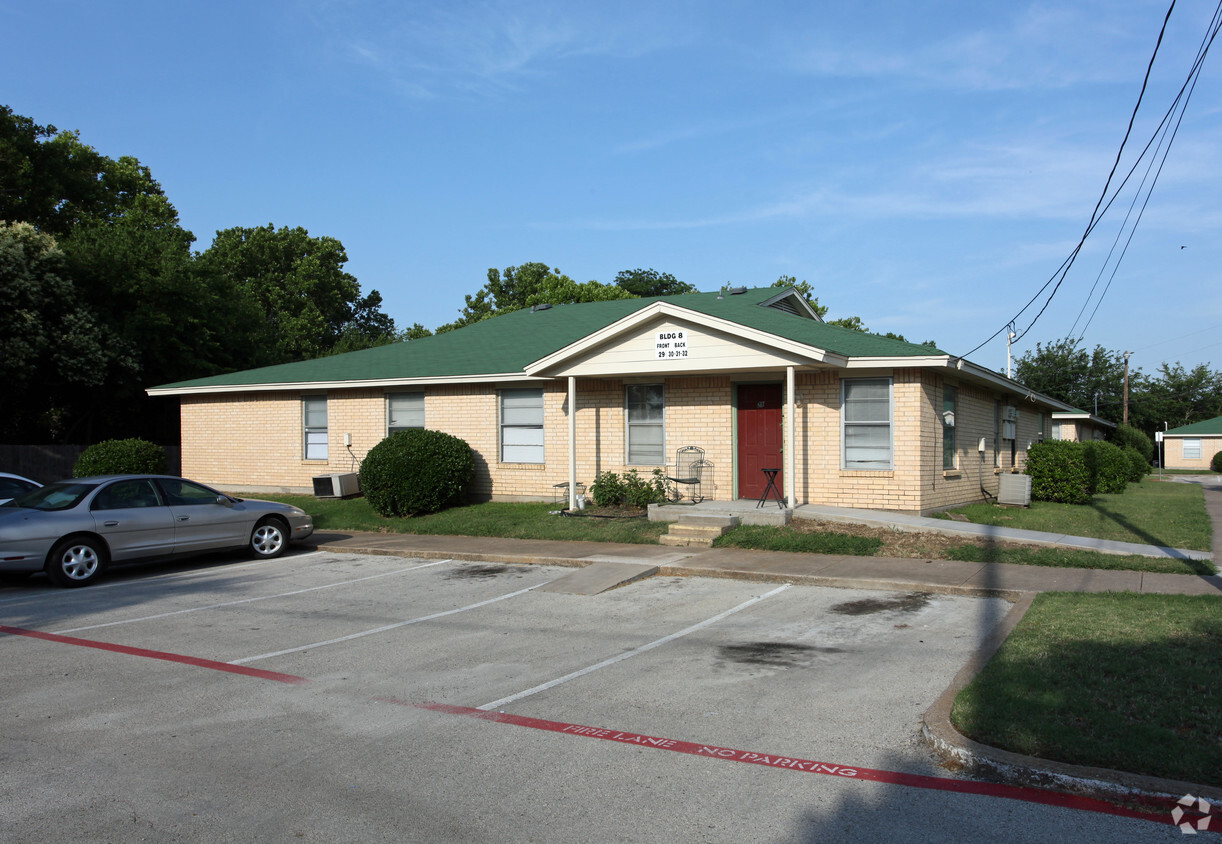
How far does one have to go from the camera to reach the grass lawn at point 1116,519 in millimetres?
13617

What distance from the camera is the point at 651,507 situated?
15602 mm

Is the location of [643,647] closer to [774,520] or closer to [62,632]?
[62,632]

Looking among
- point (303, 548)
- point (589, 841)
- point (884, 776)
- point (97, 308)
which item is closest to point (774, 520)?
point (303, 548)

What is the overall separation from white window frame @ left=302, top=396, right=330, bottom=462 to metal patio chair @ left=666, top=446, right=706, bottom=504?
9.69 meters

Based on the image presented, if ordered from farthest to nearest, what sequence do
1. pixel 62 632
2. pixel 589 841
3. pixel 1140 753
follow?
pixel 62 632 < pixel 1140 753 < pixel 589 841

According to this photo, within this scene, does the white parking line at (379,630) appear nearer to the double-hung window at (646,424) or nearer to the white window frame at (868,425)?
the double-hung window at (646,424)

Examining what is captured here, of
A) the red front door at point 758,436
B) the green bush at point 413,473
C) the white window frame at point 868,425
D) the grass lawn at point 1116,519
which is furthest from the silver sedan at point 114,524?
the grass lawn at point 1116,519

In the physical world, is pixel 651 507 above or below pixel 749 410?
below

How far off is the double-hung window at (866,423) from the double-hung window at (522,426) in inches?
264

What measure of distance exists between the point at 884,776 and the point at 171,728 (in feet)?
14.9

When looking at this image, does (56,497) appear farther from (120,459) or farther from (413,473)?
(120,459)

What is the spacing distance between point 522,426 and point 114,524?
8.87 metres

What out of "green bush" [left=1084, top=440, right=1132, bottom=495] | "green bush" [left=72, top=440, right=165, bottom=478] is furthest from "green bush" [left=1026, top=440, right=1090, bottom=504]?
"green bush" [left=72, top=440, right=165, bottom=478]

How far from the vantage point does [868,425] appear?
15289mm
